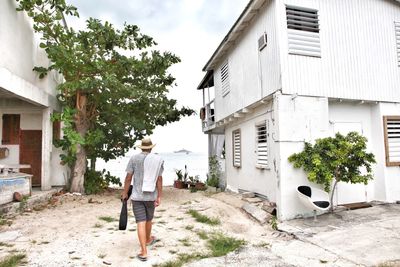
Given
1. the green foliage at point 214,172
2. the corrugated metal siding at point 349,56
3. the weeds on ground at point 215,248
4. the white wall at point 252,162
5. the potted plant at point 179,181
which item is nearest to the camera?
the weeds on ground at point 215,248

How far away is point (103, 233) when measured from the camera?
6.00m

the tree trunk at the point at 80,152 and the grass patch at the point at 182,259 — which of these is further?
the tree trunk at the point at 80,152

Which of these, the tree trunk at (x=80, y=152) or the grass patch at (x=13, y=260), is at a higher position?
the tree trunk at (x=80, y=152)

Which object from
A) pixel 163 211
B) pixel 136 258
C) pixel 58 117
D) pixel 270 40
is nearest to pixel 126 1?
pixel 58 117

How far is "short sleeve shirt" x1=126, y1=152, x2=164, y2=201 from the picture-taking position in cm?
466

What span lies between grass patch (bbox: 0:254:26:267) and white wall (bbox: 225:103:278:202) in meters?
5.76

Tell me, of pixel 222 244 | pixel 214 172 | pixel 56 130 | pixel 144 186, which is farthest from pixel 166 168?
pixel 144 186

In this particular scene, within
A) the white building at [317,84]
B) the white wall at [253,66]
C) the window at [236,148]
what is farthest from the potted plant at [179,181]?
the white building at [317,84]

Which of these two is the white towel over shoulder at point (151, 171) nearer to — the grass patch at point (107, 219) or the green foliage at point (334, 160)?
the grass patch at point (107, 219)

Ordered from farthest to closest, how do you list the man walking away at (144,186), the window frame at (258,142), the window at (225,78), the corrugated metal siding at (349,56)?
the window at (225,78) < the window frame at (258,142) < the corrugated metal siding at (349,56) < the man walking away at (144,186)

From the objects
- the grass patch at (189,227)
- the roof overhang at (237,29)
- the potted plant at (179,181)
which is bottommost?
the grass patch at (189,227)

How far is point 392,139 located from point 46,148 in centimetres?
1100

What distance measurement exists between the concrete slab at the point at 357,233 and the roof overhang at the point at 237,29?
20.4 ft

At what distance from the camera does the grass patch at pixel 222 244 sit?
199 inches
